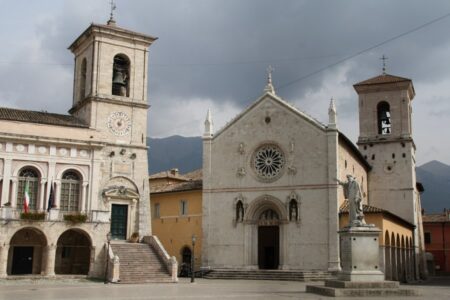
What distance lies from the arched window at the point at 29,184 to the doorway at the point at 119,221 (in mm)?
4798

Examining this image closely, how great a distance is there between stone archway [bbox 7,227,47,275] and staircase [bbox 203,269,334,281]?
37.5ft

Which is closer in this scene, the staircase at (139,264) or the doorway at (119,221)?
the staircase at (139,264)

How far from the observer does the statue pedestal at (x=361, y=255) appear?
24.5 metres

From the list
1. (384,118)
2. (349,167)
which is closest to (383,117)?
(384,118)

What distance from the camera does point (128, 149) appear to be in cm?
3853

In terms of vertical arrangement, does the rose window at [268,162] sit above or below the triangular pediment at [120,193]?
above

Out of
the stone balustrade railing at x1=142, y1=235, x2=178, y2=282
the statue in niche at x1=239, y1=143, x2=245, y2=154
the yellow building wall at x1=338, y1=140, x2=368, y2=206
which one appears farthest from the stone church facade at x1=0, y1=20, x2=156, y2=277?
the yellow building wall at x1=338, y1=140, x2=368, y2=206

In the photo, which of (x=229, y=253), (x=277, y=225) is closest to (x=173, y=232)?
(x=229, y=253)

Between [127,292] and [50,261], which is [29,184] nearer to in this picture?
[50,261]

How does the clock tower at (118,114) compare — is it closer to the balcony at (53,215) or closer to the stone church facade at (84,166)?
the stone church facade at (84,166)

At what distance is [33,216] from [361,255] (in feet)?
58.7

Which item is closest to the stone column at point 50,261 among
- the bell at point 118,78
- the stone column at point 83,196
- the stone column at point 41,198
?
the stone column at point 41,198

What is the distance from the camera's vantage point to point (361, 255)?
24781 mm

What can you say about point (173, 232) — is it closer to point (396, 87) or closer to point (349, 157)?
point (349, 157)
